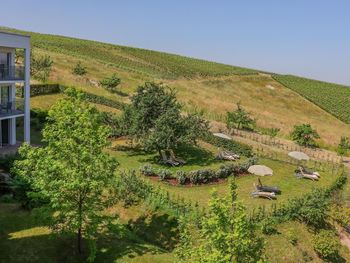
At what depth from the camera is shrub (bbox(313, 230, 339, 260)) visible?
1144 inches

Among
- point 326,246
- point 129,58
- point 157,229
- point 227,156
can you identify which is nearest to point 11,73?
point 157,229

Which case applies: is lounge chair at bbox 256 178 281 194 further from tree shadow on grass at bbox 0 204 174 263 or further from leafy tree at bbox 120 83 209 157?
tree shadow on grass at bbox 0 204 174 263

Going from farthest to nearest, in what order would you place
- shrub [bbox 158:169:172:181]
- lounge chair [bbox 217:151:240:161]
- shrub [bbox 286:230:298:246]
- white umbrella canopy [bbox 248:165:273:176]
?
lounge chair [bbox 217:151:240:161] → white umbrella canopy [bbox 248:165:273:176] → shrub [bbox 158:169:172:181] → shrub [bbox 286:230:298:246]

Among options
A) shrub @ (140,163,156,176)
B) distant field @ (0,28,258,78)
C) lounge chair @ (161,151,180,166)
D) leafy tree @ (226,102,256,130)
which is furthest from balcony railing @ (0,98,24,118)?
distant field @ (0,28,258,78)

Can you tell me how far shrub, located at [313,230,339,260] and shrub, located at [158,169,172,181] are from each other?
44.2ft

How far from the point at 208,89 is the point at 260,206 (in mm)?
66288

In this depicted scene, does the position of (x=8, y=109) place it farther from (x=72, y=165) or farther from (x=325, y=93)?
(x=325, y=93)

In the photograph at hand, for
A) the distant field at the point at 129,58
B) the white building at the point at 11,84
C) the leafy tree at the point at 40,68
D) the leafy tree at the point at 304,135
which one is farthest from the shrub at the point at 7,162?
the distant field at the point at 129,58

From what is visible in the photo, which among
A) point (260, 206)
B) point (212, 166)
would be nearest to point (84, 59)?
point (212, 166)

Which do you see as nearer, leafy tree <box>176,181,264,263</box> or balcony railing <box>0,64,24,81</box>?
leafy tree <box>176,181,264,263</box>

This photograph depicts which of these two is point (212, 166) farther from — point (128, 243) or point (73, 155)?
point (73, 155)

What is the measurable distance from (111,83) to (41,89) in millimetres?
15276

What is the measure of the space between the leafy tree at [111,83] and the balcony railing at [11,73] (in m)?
34.5

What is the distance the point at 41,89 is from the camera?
60938 millimetres
